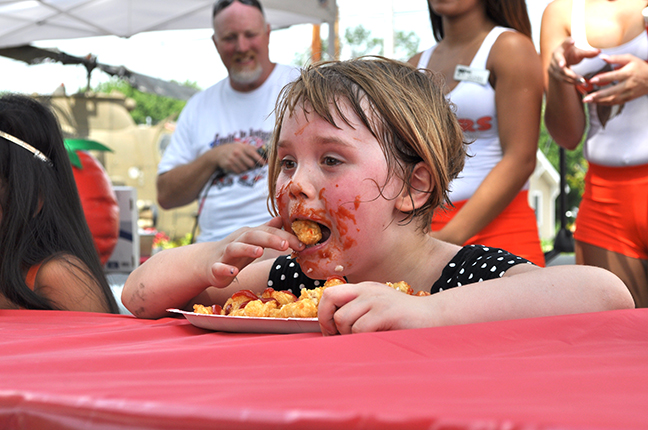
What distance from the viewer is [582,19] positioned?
198 centimetres

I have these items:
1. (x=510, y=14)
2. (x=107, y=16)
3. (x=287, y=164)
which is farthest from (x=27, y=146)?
(x=107, y=16)

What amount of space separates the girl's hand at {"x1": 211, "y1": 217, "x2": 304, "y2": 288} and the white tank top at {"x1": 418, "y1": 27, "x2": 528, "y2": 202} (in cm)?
102

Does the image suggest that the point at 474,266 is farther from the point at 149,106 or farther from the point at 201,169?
the point at 149,106

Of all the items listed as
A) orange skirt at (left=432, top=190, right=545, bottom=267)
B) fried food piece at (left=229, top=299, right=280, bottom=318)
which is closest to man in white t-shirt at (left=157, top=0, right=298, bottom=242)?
orange skirt at (left=432, top=190, right=545, bottom=267)

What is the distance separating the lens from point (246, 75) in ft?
10.7

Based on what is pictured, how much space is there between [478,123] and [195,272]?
1229 millimetres

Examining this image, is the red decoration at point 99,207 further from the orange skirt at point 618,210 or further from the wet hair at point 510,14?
the orange skirt at point 618,210

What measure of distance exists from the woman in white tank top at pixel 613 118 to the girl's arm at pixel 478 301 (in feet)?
3.74

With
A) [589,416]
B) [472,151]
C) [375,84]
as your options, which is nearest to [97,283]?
[375,84]

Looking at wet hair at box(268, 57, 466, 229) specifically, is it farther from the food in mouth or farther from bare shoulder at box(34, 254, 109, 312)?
bare shoulder at box(34, 254, 109, 312)

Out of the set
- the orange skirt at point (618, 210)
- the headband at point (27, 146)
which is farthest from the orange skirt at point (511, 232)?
the headband at point (27, 146)

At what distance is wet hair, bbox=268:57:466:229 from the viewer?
135 centimetres

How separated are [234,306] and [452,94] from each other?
1345mm

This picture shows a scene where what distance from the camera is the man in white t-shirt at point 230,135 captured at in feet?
9.89
